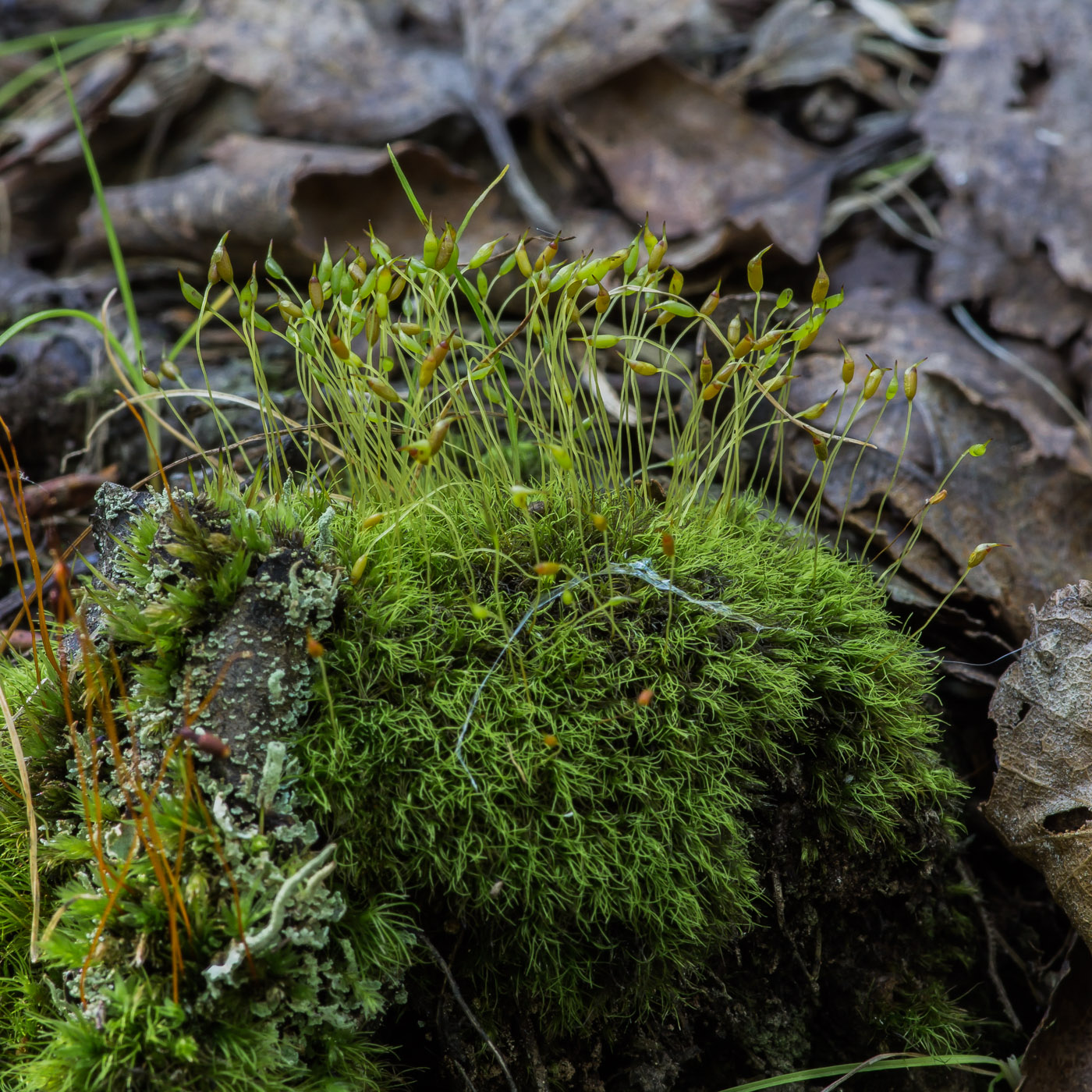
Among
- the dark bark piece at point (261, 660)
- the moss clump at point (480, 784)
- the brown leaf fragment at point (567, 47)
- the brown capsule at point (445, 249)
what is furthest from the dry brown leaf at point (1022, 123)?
the dark bark piece at point (261, 660)

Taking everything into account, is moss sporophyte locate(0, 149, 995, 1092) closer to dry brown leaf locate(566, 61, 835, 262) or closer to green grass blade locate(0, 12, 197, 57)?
dry brown leaf locate(566, 61, 835, 262)

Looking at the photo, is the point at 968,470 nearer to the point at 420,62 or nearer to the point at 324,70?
the point at 420,62

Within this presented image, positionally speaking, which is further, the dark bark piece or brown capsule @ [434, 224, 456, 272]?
brown capsule @ [434, 224, 456, 272]

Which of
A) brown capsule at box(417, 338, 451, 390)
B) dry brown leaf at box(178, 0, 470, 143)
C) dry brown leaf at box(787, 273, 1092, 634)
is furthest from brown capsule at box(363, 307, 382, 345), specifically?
dry brown leaf at box(178, 0, 470, 143)

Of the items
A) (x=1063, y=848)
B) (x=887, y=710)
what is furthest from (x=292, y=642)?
(x=1063, y=848)

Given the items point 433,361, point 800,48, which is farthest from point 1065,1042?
point 800,48
